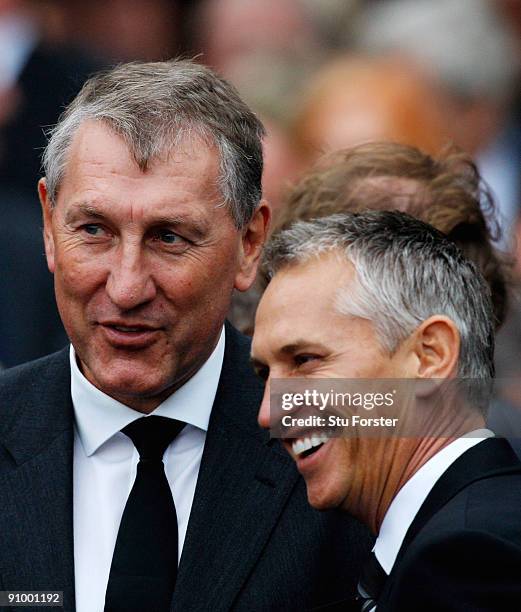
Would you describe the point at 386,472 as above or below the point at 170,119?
below

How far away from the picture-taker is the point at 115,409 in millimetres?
3125

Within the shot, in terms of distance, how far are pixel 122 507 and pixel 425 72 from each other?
108 inches

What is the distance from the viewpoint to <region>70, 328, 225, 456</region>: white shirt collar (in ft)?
10.3

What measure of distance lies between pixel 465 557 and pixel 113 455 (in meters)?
1.06

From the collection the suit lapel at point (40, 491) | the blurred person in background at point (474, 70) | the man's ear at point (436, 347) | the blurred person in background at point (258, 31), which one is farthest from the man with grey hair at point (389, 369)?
the blurred person in background at point (258, 31)

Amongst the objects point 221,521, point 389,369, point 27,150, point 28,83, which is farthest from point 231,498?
point 28,83

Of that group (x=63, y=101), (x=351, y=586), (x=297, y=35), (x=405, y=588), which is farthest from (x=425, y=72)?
(x=405, y=588)

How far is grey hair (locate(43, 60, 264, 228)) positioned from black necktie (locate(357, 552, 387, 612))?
905 millimetres

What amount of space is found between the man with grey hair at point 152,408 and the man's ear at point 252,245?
29 millimetres

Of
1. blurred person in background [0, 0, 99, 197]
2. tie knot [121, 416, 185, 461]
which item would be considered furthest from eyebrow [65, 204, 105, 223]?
blurred person in background [0, 0, 99, 197]

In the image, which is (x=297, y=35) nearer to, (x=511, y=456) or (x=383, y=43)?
(x=383, y=43)

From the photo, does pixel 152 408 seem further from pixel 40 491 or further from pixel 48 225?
pixel 48 225

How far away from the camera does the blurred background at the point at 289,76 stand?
4.88 meters

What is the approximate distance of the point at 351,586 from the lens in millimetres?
2967
